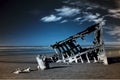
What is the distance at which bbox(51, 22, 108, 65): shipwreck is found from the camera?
430 centimetres

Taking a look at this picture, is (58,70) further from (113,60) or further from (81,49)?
(113,60)

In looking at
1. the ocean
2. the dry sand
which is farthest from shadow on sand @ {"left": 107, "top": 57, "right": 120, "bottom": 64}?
the ocean

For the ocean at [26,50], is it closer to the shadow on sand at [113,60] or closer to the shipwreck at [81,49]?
the shipwreck at [81,49]

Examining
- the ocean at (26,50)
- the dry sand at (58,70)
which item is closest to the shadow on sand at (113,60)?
the dry sand at (58,70)

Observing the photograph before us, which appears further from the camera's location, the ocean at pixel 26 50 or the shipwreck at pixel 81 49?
the ocean at pixel 26 50

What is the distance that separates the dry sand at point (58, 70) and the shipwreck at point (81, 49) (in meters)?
0.08

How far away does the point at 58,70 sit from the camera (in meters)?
4.41

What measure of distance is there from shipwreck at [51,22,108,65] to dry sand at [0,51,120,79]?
0.08 metres

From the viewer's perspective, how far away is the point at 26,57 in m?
4.57

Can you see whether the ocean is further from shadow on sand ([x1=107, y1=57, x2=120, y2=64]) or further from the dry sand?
shadow on sand ([x1=107, y1=57, x2=120, y2=64])

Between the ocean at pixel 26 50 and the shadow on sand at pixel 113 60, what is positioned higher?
the ocean at pixel 26 50

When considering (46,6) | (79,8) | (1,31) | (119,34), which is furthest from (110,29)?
(1,31)

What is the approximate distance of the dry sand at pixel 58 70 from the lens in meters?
4.25

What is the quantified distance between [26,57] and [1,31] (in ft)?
1.87
